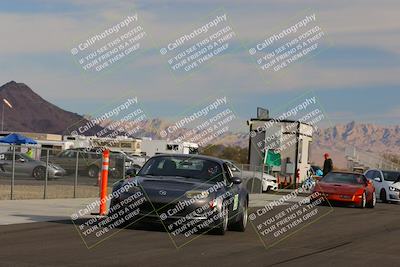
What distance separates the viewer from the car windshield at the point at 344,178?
27.7m

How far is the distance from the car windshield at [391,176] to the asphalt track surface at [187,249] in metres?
18.5

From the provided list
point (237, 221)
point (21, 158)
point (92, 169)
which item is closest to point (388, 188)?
point (92, 169)

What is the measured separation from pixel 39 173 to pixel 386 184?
52.9 ft

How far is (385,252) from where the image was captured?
12.7 metres

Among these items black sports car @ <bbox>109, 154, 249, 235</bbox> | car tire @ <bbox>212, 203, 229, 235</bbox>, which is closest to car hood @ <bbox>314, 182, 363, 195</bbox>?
black sports car @ <bbox>109, 154, 249, 235</bbox>

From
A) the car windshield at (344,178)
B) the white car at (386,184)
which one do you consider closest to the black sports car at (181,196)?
the car windshield at (344,178)

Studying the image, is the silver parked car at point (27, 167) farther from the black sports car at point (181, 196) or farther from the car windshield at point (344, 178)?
the car windshield at point (344, 178)

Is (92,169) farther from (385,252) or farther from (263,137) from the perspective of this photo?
(263,137)

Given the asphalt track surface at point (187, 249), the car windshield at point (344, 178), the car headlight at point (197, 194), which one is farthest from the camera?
the car windshield at point (344, 178)

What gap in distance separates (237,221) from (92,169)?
38.8ft

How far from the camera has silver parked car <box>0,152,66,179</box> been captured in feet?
72.2

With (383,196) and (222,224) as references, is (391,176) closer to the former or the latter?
(383,196)

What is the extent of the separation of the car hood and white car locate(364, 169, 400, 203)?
6.50 meters

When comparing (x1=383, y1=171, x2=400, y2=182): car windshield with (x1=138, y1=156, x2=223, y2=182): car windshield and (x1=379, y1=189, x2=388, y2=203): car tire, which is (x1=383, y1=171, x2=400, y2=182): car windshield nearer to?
(x1=379, y1=189, x2=388, y2=203): car tire
